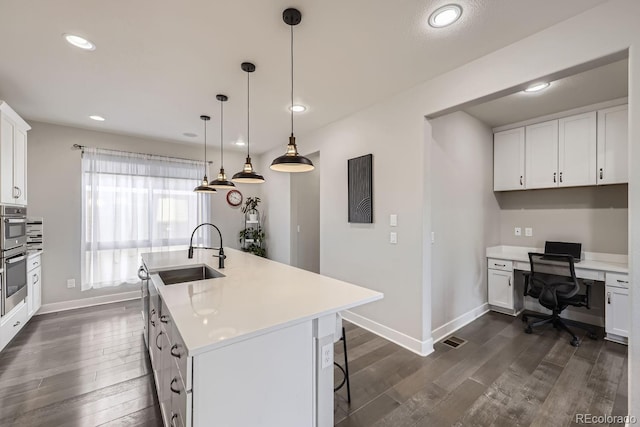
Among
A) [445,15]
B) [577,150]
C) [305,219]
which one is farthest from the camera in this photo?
[305,219]

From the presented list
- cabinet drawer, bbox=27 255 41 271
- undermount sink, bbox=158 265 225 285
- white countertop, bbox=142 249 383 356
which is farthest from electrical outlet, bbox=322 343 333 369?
cabinet drawer, bbox=27 255 41 271

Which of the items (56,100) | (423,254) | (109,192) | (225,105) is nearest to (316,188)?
(225,105)

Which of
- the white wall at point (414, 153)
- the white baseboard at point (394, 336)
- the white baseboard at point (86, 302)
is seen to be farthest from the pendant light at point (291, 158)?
the white baseboard at point (86, 302)

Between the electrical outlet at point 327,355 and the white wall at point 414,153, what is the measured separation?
1.47 m

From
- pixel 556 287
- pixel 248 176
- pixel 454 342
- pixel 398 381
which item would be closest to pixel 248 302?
pixel 248 176

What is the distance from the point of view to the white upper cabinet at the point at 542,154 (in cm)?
334

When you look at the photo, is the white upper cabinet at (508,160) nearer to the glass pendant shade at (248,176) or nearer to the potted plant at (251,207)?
the glass pendant shade at (248,176)

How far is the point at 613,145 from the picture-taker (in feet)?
9.61

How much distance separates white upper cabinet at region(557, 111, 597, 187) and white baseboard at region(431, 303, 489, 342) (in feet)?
6.05

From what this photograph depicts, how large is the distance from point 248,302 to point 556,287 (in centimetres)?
340

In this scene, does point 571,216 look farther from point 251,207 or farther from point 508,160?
point 251,207

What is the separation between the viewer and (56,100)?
2961 millimetres

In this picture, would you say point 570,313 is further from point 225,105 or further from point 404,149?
point 225,105

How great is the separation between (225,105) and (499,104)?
10.3ft
